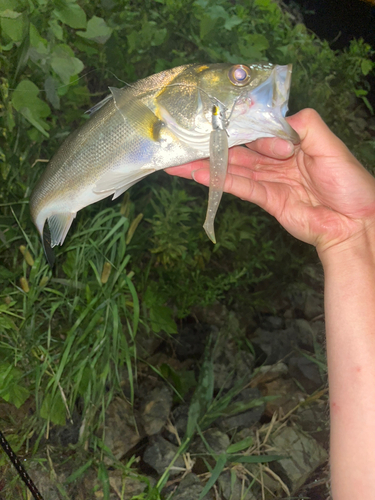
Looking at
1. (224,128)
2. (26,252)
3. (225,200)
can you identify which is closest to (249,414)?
(225,200)

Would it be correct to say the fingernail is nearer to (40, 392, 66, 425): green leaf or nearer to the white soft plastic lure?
the white soft plastic lure

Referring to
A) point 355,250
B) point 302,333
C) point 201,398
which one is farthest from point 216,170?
point 302,333

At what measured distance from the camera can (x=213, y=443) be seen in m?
2.55

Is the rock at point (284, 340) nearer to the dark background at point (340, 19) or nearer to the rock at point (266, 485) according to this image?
the rock at point (266, 485)

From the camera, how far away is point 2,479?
81.3 inches

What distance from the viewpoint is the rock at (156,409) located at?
8.34 feet

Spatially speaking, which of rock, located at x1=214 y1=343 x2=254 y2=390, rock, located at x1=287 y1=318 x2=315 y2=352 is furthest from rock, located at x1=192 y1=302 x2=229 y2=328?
rock, located at x1=287 y1=318 x2=315 y2=352

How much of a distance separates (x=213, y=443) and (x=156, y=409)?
48cm

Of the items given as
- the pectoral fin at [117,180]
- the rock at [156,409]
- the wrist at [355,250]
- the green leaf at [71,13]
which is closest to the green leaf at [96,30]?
the green leaf at [71,13]

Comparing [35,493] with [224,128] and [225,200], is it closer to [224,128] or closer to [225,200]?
[224,128]

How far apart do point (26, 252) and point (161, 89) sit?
1.53 metres

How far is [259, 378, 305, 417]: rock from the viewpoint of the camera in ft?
9.43

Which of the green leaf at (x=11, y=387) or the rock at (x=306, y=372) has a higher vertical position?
the green leaf at (x=11, y=387)

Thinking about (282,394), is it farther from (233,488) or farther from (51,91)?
(51,91)
